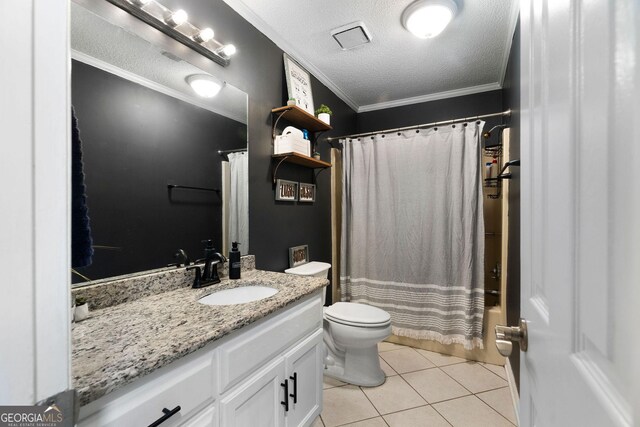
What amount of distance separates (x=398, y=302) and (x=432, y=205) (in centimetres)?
96

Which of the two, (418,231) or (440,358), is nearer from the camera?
(440,358)

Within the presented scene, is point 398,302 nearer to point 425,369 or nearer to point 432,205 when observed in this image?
point 425,369

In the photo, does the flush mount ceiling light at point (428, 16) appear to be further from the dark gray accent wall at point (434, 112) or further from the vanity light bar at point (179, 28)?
the dark gray accent wall at point (434, 112)

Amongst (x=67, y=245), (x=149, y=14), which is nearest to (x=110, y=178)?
(x=149, y=14)

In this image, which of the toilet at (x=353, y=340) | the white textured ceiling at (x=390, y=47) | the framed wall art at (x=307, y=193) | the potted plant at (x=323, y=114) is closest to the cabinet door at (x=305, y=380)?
the toilet at (x=353, y=340)

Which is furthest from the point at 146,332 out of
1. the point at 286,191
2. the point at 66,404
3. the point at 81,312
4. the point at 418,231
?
the point at 418,231

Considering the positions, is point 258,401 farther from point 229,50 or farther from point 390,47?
point 390,47

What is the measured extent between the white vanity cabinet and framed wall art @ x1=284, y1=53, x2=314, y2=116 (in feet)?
4.81

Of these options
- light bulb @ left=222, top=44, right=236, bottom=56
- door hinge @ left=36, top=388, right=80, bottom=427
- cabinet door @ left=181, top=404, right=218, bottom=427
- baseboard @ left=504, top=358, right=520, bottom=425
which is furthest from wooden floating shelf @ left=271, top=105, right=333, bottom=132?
baseboard @ left=504, top=358, right=520, bottom=425

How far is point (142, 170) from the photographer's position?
1232 mm

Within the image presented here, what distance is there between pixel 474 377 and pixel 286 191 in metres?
2.01

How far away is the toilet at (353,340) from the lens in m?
1.89

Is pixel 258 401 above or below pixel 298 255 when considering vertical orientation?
below

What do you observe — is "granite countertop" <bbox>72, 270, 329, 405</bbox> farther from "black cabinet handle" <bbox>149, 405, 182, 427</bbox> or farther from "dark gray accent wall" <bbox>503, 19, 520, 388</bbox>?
"dark gray accent wall" <bbox>503, 19, 520, 388</bbox>
